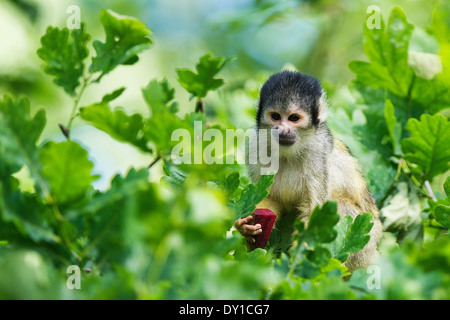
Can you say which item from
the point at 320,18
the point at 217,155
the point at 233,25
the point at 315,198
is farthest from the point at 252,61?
the point at 217,155

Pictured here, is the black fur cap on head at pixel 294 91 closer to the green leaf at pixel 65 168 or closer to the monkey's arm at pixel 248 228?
the monkey's arm at pixel 248 228

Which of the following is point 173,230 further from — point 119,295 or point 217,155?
point 217,155

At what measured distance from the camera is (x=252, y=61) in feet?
24.5

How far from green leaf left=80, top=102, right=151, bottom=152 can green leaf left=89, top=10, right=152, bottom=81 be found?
0.18 meters

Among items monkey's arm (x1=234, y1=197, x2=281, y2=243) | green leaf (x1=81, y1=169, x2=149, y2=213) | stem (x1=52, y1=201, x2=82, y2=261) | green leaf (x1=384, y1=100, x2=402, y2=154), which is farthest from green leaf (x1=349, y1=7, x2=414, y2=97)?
stem (x1=52, y1=201, x2=82, y2=261)

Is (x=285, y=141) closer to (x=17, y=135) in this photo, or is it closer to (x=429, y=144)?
Answer: (x=429, y=144)

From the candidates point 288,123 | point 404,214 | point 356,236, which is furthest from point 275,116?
point 356,236

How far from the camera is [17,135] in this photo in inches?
39.0

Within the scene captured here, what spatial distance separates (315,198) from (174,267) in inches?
77.3

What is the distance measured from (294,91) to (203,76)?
1.34 metres

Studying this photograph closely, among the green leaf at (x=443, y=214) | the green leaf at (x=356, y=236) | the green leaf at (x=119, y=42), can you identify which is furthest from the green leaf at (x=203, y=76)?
the green leaf at (x=443, y=214)

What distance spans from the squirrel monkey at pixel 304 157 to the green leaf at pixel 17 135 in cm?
177

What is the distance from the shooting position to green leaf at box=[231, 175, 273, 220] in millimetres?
1400

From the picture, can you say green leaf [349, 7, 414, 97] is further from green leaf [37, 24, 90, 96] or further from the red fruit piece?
green leaf [37, 24, 90, 96]
